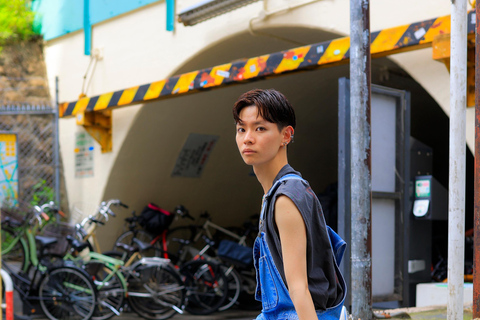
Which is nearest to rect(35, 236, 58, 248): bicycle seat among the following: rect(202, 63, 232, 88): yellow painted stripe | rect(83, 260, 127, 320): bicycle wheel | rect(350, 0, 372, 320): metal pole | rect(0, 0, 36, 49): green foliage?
rect(83, 260, 127, 320): bicycle wheel

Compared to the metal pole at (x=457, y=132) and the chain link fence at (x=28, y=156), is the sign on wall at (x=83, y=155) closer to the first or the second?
the chain link fence at (x=28, y=156)

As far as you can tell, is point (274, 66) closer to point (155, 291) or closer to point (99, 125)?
point (155, 291)

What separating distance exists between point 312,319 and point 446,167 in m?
12.8

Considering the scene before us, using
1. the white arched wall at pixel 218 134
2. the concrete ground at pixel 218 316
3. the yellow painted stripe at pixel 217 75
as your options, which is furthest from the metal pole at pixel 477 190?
the concrete ground at pixel 218 316

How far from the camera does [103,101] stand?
8.88m

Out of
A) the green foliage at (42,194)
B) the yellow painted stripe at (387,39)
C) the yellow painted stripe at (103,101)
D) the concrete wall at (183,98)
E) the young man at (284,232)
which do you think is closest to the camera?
the young man at (284,232)

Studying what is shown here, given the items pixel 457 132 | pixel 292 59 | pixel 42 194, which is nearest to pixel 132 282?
pixel 42 194

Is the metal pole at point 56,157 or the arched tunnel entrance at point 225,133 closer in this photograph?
the arched tunnel entrance at point 225,133

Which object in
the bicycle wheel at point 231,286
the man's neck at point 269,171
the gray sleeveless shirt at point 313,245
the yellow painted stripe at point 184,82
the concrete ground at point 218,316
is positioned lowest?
the concrete ground at point 218,316

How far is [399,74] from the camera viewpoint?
8836mm

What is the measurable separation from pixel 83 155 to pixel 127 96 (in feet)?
6.02

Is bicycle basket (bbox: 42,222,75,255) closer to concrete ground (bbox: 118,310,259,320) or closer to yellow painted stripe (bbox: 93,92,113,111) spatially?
concrete ground (bbox: 118,310,259,320)

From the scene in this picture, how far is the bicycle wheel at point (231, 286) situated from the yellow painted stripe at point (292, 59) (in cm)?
314

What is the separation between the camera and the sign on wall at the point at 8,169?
975 cm
